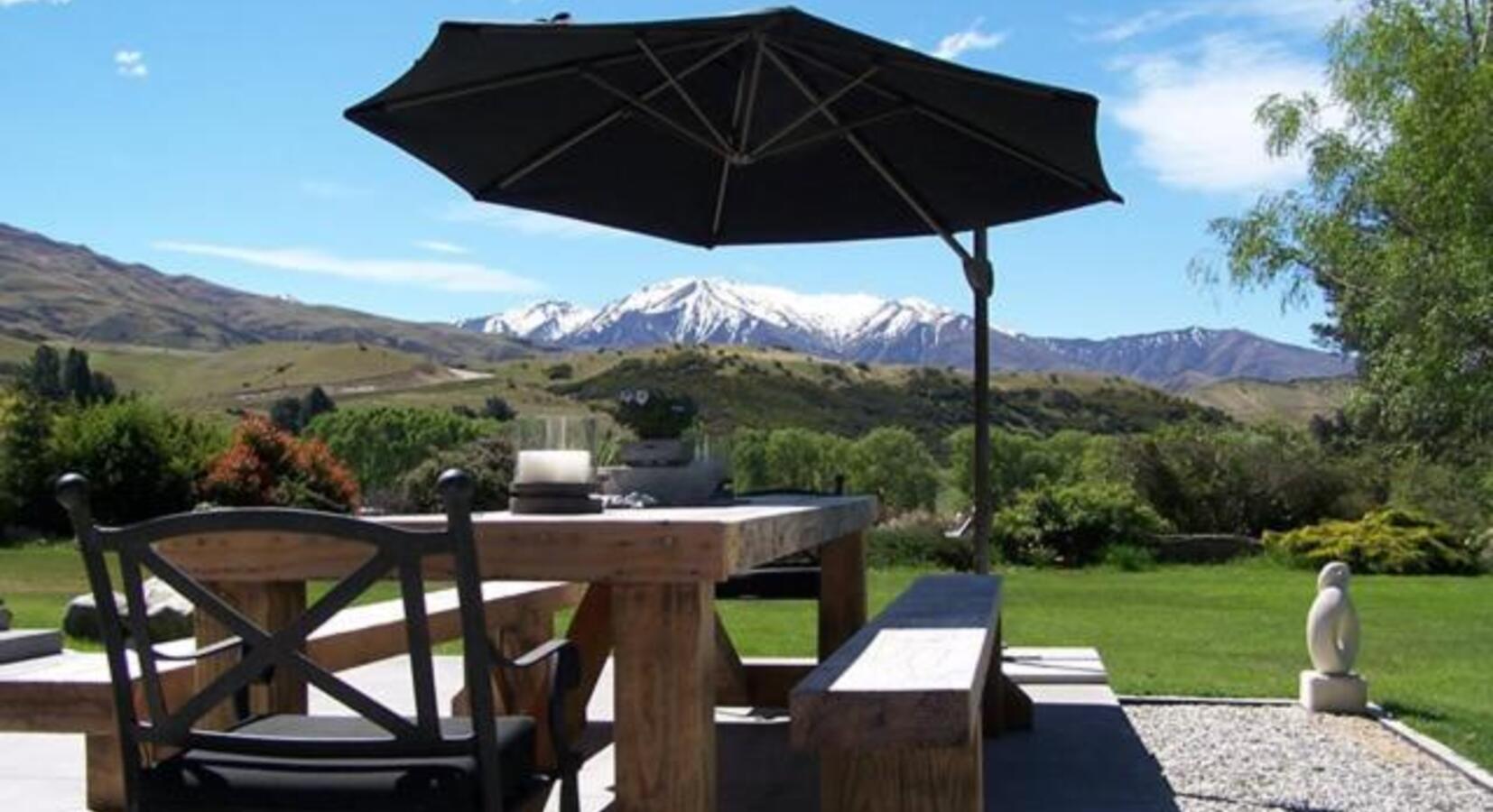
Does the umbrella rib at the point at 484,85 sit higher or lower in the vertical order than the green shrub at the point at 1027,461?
higher

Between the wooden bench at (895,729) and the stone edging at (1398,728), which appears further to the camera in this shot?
the stone edging at (1398,728)

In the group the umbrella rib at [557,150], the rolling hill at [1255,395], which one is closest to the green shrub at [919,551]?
the umbrella rib at [557,150]

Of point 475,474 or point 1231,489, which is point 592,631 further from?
point 1231,489

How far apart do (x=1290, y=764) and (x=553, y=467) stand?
3287 mm

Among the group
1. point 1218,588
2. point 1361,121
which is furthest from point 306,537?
point 1361,121

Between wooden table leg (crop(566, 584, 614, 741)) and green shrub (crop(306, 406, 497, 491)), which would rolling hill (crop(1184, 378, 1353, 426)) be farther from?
wooden table leg (crop(566, 584, 614, 741))

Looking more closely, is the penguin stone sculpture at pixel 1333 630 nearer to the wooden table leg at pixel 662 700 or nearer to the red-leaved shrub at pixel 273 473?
the wooden table leg at pixel 662 700

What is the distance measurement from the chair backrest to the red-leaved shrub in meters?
13.7

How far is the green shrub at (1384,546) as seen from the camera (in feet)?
53.7

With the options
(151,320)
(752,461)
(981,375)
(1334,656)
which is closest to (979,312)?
(981,375)

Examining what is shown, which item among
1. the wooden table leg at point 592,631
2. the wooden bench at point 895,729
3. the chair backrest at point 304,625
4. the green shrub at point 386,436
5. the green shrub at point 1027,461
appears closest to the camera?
the chair backrest at point 304,625

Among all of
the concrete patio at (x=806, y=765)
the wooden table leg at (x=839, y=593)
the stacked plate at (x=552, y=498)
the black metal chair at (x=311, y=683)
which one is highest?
the stacked plate at (x=552, y=498)

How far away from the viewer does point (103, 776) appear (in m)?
3.37

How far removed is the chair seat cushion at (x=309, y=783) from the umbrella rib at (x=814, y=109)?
2.60 meters
